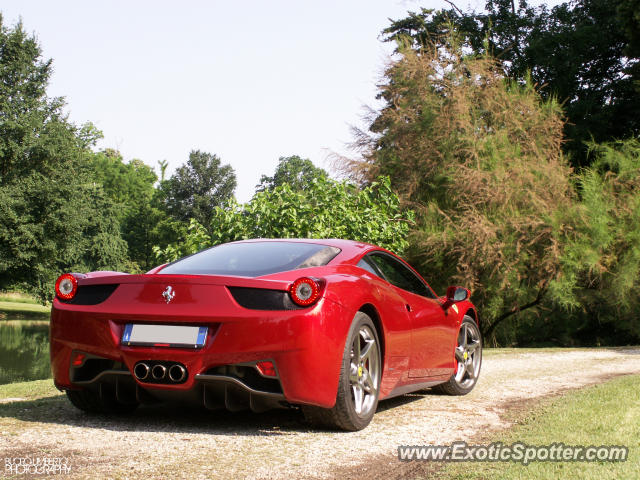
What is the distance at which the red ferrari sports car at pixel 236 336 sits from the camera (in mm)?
4566

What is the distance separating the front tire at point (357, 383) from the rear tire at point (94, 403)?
1509 millimetres

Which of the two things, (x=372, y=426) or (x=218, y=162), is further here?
(x=218, y=162)

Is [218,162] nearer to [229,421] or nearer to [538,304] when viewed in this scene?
[538,304]

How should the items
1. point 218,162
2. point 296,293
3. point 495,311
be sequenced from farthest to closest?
point 218,162
point 495,311
point 296,293

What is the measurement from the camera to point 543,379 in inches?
352

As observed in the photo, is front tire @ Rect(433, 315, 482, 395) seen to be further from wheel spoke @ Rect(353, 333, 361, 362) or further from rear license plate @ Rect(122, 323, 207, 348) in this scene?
rear license plate @ Rect(122, 323, 207, 348)

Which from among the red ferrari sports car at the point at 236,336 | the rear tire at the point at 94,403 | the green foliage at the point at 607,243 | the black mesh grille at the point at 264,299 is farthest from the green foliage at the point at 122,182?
the black mesh grille at the point at 264,299

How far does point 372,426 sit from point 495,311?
16.3 meters

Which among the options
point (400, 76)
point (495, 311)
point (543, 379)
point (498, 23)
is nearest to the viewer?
point (543, 379)

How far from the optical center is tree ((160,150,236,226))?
6694 centimetres

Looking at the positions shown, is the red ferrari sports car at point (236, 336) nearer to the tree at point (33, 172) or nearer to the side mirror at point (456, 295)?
the side mirror at point (456, 295)

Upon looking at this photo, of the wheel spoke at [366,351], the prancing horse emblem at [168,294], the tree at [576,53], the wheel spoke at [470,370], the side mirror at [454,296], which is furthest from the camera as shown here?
the tree at [576,53]

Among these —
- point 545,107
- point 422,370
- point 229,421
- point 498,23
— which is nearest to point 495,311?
point 545,107

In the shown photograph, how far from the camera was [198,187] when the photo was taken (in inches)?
2667
